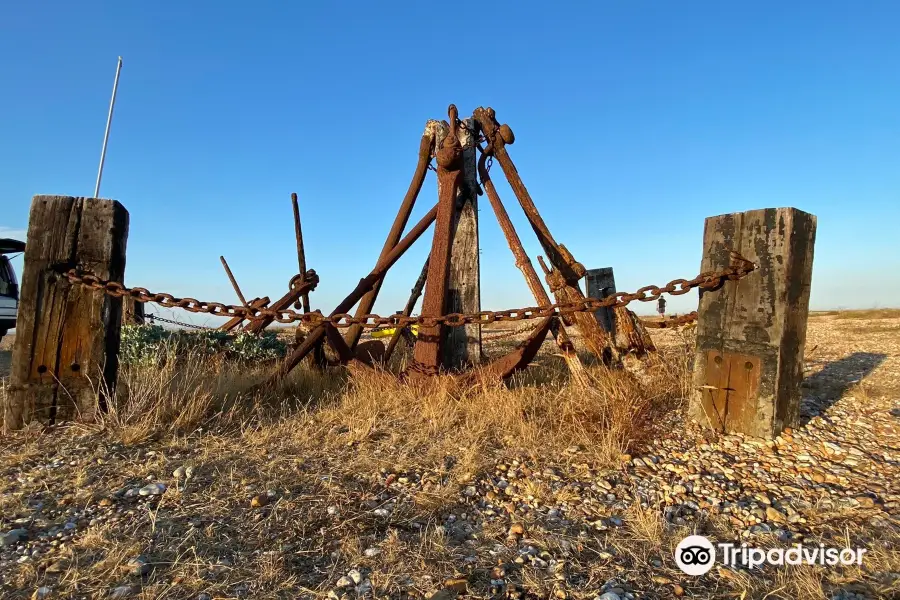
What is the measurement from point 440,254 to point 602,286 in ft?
5.70

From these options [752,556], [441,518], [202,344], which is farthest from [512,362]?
[202,344]

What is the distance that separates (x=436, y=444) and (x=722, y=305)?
77.6 inches

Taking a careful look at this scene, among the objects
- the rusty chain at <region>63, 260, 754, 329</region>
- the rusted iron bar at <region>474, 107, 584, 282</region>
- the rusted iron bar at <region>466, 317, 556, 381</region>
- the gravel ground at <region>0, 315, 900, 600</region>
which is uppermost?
the rusted iron bar at <region>474, 107, 584, 282</region>

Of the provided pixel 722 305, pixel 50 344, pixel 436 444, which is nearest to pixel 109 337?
pixel 50 344

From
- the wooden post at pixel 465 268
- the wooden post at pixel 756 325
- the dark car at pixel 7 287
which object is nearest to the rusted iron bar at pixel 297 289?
the wooden post at pixel 465 268

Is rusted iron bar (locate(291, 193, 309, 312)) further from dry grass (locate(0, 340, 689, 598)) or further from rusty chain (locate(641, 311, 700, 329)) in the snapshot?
rusty chain (locate(641, 311, 700, 329))

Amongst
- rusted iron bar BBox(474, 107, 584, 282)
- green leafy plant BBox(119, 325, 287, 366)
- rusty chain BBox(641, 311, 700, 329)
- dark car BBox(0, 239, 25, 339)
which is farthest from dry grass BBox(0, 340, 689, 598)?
dark car BBox(0, 239, 25, 339)

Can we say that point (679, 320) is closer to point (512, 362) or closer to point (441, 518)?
point (512, 362)

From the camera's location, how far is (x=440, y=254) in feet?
14.3

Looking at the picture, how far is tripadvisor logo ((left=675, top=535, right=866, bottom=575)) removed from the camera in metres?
1.83

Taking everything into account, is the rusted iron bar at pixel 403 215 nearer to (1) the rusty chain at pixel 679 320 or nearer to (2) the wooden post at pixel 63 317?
(2) the wooden post at pixel 63 317

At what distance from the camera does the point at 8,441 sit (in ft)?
9.63

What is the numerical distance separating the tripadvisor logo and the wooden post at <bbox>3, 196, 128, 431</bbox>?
10.9 feet

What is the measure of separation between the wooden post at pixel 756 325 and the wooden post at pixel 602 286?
1.59 m
